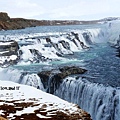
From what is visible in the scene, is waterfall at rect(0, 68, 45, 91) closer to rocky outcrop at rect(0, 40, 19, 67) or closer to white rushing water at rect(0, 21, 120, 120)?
white rushing water at rect(0, 21, 120, 120)

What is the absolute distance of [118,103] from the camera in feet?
52.6

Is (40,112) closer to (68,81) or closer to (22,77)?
(68,81)

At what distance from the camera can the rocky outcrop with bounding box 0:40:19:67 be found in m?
28.9

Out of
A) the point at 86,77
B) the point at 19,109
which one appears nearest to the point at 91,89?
the point at 86,77

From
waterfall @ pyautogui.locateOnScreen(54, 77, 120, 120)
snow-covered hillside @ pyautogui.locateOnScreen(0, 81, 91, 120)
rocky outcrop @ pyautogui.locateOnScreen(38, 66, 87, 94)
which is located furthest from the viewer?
rocky outcrop @ pyautogui.locateOnScreen(38, 66, 87, 94)

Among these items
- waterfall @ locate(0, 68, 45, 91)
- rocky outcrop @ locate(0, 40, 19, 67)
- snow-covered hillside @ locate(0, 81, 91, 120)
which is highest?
snow-covered hillside @ locate(0, 81, 91, 120)

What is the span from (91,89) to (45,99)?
595cm

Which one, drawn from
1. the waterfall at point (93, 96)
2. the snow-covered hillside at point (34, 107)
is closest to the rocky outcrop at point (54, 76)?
the waterfall at point (93, 96)

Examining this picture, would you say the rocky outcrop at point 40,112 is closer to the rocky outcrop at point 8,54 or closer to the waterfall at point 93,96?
the waterfall at point 93,96

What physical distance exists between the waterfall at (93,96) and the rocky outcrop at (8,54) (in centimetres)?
953

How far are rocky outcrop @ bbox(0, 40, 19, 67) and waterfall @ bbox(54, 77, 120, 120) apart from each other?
9531 millimetres

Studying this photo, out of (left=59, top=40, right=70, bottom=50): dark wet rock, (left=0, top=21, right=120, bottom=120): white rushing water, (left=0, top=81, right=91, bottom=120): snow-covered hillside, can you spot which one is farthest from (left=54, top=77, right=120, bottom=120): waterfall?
(left=59, top=40, right=70, bottom=50): dark wet rock

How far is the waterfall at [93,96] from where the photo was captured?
16.1 meters

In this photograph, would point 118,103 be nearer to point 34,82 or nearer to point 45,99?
point 45,99
